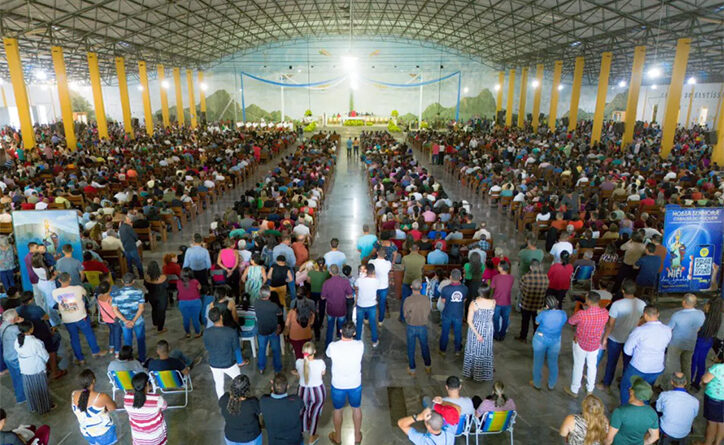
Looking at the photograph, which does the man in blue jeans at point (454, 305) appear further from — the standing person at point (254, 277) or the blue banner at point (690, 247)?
the blue banner at point (690, 247)

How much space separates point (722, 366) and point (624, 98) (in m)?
47.1

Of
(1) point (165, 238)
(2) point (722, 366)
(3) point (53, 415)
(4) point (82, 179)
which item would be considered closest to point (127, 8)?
(4) point (82, 179)

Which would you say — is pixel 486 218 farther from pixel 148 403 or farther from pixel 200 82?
pixel 200 82

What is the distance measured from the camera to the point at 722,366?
12.7 ft

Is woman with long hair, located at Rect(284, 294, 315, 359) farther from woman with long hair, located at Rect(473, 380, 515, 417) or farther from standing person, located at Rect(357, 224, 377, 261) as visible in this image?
standing person, located at Rect(357, 224, 377, 261)

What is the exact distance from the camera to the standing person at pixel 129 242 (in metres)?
8.17

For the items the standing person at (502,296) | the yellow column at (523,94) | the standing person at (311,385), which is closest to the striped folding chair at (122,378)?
the standing person at (311,385)

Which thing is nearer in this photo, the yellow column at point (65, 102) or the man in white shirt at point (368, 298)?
the man in white shirt at point (368, 298)

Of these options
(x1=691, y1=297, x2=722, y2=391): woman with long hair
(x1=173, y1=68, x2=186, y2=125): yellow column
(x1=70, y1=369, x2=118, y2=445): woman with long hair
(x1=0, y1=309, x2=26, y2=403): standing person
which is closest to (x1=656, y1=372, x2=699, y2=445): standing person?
(x1=691, y1=297, x2=722, y2=391): woman with long hair

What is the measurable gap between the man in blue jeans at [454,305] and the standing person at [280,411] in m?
2.45

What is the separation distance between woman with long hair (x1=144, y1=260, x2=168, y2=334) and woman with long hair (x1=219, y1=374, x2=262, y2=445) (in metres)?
3.14

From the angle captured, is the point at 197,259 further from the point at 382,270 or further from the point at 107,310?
the point at 382,270

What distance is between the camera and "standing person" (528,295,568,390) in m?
4.67

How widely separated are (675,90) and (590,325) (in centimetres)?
1879
